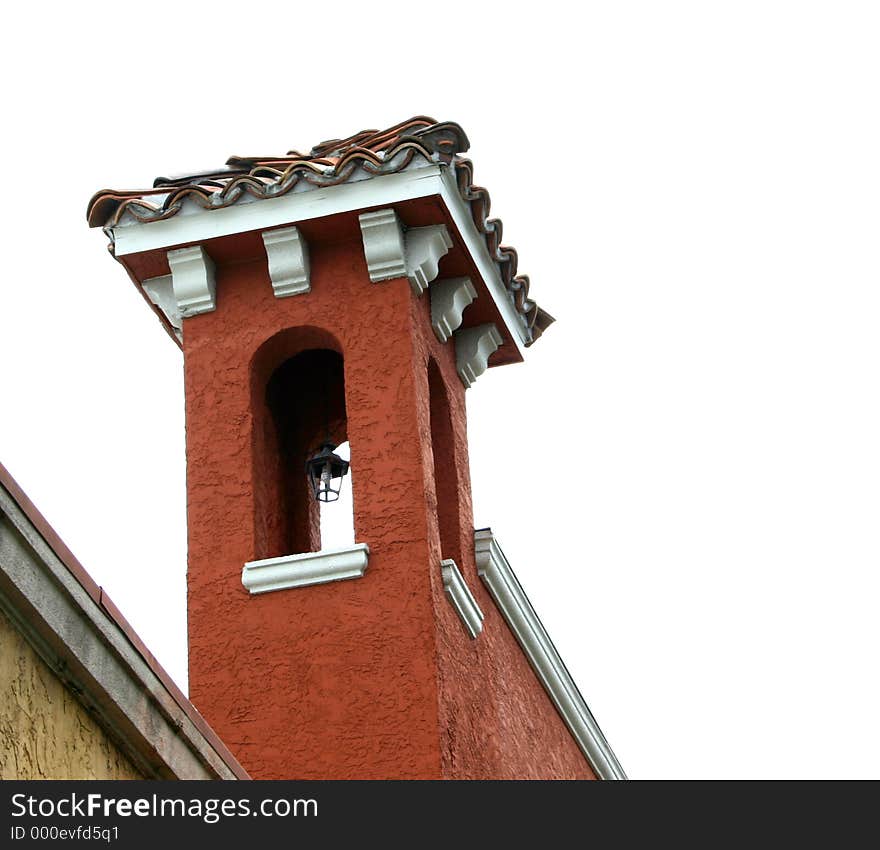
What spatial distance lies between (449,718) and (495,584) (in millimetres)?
1607

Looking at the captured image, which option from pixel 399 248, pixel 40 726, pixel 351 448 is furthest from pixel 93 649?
pixel 399 248

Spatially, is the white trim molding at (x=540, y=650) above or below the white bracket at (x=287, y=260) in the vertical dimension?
below

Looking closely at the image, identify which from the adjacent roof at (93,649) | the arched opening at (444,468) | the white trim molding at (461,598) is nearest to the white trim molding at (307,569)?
the white trim molding at (461,598)

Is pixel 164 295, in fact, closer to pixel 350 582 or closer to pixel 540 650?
pixel 350 582

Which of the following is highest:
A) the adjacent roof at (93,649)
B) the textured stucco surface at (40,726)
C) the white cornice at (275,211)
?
the white cornice at (275,211)

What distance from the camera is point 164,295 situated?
1138cm

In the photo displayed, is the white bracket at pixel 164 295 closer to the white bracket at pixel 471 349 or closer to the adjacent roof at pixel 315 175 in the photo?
the adjacent roof at pixel 315 175

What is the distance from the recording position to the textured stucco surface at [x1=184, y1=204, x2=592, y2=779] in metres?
9.87

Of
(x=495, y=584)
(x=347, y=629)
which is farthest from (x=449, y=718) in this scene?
(x=495, y=584)

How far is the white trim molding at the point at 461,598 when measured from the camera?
33.8 ft

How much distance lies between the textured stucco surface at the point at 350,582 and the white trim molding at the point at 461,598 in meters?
0.06

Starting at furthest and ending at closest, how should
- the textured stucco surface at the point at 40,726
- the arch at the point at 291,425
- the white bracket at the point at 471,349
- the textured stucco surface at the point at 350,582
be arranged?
the white bracket at the point at 471,349 < the arch at the point at 291,425 < the textured stucco surface at the point at 350,582 < the textured stucco surface at the point at 40,726

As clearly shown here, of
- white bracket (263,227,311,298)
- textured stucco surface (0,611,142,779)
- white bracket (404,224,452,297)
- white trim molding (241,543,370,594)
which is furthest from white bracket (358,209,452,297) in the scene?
textured stucco surface (0,611,142,779)

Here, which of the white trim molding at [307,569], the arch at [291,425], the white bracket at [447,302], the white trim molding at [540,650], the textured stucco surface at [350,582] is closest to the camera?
the textured stucco surface at [350,582]
